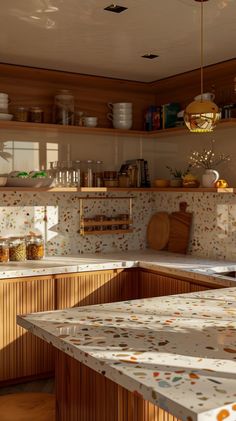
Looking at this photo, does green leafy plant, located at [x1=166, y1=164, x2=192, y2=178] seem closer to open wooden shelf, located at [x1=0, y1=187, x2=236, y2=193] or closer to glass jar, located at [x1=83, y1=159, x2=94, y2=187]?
open wooden shelf, located at [x1=0, y1=187, x2=236, y2=193]

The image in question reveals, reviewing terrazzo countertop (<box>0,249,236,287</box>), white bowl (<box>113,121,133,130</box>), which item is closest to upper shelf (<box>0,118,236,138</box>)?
white bowl (<box>113,121,133,130</box>)

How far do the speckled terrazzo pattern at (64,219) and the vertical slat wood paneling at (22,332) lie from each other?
0.73m

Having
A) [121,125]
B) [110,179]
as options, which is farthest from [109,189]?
[121,125]

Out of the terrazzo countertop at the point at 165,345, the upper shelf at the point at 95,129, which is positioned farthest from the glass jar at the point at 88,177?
the terrazzo countertop at the point at 165,345

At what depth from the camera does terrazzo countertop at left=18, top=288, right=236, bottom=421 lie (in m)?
1.39

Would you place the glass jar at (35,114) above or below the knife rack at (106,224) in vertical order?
above

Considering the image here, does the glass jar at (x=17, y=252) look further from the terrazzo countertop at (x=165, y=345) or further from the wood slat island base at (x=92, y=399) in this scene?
the wood slat island base at (x=92, y=399)

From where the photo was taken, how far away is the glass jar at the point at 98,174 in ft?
15.3

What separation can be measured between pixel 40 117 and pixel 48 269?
1.27m

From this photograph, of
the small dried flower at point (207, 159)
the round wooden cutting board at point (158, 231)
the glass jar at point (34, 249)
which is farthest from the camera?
the round wooden cutting board at point (158, 231)

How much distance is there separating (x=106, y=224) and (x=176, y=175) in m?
0.75

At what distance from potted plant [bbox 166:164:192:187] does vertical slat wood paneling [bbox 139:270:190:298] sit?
86cm

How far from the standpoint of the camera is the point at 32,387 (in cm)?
377

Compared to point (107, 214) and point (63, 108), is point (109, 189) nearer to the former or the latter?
point (107, 214)
